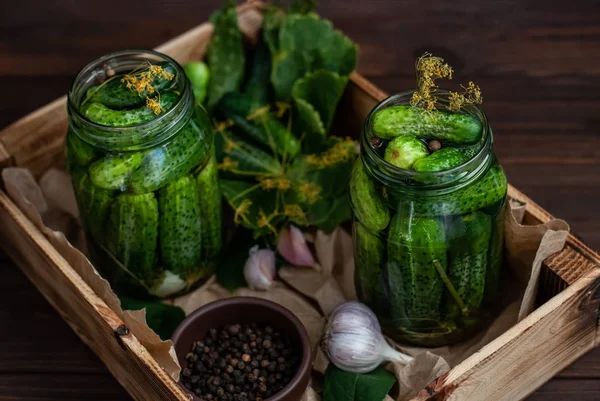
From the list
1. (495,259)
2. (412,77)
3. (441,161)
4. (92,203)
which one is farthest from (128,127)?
(412,77)

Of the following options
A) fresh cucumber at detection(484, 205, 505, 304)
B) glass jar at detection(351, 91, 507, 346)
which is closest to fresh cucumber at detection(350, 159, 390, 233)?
glass jar at detection(351, 91, 507, 346)

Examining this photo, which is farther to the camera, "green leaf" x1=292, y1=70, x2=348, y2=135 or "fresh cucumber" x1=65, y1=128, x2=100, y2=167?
"green leaf" x1=292, y1=70, x2=348, y2=135

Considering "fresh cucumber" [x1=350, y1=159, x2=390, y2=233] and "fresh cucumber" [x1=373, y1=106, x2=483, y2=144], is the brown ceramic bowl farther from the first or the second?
"fresh cucumber" [x1=373, y1=106, x2=483, y2=144]

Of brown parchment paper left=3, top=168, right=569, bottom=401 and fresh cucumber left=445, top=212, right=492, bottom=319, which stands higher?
fresh cucumber left=445, top=212, right=492, bottom=319

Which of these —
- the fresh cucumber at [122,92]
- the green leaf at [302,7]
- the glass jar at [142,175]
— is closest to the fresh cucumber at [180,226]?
the glass jar at [142,175]

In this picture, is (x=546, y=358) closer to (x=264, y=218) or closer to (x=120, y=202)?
(x=264, y=218)

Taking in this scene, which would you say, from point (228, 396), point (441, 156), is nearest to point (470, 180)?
point (441, 156)

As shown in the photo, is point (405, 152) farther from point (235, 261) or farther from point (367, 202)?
point (235, 261)

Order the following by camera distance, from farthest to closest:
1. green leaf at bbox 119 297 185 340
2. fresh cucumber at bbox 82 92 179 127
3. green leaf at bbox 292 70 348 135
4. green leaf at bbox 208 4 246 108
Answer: green leaf at bbox 208 4 246 108
green leaf at bbox 292 70 348 135
green leaf at bbox 119 297 185 340
fresh cucumber at bbox 82 92 179 127
